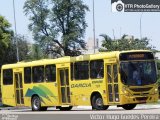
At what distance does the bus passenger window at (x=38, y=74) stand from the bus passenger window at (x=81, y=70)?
3.00 m

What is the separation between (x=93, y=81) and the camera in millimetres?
24406

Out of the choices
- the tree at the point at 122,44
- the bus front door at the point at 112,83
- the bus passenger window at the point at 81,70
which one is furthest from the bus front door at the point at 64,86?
the tree at the point at 122,44

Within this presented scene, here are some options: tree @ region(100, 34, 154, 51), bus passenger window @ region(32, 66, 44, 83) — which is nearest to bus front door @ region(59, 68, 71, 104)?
bus passenger window @ region(32, 66, 44, 83)

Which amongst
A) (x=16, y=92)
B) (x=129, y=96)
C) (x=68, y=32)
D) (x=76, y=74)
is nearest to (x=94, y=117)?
(x=129, y=96)

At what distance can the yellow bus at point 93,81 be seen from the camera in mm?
23234

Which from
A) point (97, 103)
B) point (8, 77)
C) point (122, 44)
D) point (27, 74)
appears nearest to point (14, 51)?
point (122, 44)

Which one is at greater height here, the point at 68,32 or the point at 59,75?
the point at 68,32

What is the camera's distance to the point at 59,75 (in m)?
26.8

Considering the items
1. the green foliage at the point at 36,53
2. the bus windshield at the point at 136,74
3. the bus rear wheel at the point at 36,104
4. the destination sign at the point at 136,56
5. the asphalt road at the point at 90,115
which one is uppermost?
the green foliage at the point at 36,53

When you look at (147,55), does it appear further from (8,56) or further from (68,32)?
(8,56)

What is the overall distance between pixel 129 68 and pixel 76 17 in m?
45.6

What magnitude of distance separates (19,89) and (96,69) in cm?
748

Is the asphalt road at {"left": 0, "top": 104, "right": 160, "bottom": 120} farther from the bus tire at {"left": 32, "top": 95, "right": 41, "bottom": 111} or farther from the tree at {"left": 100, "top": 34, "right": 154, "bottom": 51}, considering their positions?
the tree at {"left": 100, "top": 34, "right": 154, "bottom": 51}

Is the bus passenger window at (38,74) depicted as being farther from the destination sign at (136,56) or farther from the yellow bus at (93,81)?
the destination sign at (136,56)
